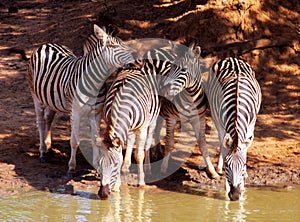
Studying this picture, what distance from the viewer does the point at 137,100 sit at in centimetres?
1016

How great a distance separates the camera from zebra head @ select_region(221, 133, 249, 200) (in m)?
9.34

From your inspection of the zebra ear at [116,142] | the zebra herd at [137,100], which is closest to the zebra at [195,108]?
the zebra herd at [137,100]

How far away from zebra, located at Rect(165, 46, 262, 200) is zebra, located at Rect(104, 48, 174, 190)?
1.22ft

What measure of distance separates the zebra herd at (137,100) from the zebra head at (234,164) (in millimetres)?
13

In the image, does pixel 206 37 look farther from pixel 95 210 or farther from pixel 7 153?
pixel 95 210

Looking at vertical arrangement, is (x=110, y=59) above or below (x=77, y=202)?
above

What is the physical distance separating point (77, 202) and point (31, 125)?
3.30 metres

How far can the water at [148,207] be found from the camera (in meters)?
9.24

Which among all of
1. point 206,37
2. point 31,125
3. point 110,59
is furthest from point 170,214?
point 206,37

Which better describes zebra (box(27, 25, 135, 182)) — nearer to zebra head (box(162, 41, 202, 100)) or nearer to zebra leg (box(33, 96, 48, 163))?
zebra leg (box(33, 96, 48, 163))

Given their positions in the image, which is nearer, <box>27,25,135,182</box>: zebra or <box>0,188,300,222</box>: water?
<box>0,188,300,222</box>: water

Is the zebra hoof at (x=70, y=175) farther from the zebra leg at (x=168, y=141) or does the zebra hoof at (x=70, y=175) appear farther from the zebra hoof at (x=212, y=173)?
the zebra hoof at (x=212, y=173)

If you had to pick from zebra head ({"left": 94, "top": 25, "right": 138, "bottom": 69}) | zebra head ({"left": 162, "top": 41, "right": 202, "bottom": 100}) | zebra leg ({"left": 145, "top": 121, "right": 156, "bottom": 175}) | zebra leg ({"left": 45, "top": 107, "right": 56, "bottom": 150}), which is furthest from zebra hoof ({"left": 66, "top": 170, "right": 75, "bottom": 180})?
zebra head ({"left": 162, "top": 41, "right": 202, "bottom": 100})

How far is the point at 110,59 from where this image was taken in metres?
10.7
